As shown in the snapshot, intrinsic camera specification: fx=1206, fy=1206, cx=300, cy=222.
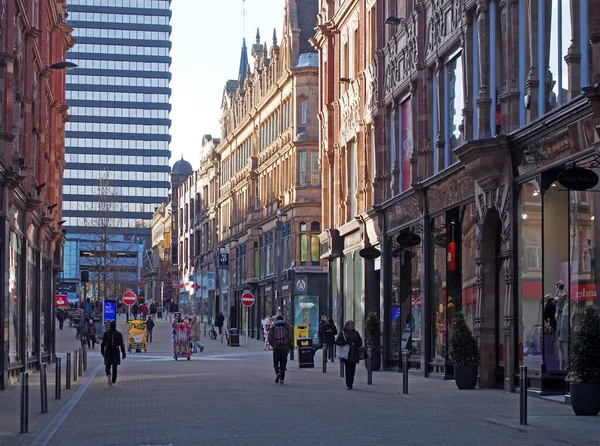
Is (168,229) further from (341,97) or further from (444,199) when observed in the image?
(444,199)

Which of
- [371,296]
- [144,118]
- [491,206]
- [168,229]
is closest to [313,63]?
[371,296]

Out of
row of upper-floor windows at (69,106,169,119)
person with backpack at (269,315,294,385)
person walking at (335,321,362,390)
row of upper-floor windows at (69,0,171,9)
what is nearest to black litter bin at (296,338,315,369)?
person with backpack at (269,315,294,385)

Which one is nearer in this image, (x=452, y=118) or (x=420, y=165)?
(x=452, y=118)

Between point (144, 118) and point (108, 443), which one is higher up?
point (144, 118)

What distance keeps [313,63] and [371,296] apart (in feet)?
94.0

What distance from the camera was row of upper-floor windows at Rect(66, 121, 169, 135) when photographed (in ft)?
634

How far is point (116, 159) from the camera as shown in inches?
7702

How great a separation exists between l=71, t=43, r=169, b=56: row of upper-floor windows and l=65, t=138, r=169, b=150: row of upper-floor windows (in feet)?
46.6

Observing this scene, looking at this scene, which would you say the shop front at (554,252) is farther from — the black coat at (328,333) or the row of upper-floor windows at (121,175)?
the row of upper-floor windows at (121,175)

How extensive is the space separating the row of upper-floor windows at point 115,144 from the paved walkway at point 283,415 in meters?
165

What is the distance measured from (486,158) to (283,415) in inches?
350

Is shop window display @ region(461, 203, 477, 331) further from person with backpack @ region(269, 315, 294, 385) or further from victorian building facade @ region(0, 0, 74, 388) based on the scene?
victorian building facade @ region(0, 0, 74, 388)

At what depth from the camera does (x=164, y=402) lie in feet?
74.0

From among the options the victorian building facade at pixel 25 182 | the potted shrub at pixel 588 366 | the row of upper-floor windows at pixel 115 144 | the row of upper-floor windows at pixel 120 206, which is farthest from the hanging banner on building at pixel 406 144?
the row of upper-floor windows at pixel 115 144
